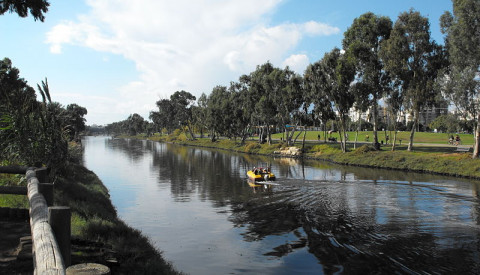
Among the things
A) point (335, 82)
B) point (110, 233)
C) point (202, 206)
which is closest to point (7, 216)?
point (110, 233)

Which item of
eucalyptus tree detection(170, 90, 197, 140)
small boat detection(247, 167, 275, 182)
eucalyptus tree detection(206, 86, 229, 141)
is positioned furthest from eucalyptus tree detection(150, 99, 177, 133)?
small boat detection(247, 167, 275, 182)

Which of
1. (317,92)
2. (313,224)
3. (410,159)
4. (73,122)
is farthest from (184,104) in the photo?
(313,224)

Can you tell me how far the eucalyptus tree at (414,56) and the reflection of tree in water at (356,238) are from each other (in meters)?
30.8

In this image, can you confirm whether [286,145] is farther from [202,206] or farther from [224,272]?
[224,272]

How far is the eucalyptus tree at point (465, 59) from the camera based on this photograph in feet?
123

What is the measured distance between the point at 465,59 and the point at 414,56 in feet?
38.5

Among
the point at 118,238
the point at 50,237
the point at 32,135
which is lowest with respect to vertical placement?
the point at 118,238

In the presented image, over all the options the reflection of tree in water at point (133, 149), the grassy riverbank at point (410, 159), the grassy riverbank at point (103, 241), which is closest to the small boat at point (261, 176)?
the grassy riverbank at point (410, 159)

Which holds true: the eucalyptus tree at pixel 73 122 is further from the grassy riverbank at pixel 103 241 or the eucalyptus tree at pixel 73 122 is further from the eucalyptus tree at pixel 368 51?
the eucalyptus tree at pixel 368 51

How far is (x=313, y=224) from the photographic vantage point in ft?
65.4

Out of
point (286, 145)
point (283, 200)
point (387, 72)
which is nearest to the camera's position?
point (283, 200)

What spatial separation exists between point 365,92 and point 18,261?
53983 millimetres

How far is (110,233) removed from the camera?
13.2 meters

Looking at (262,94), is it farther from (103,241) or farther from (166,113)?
(166,113)
